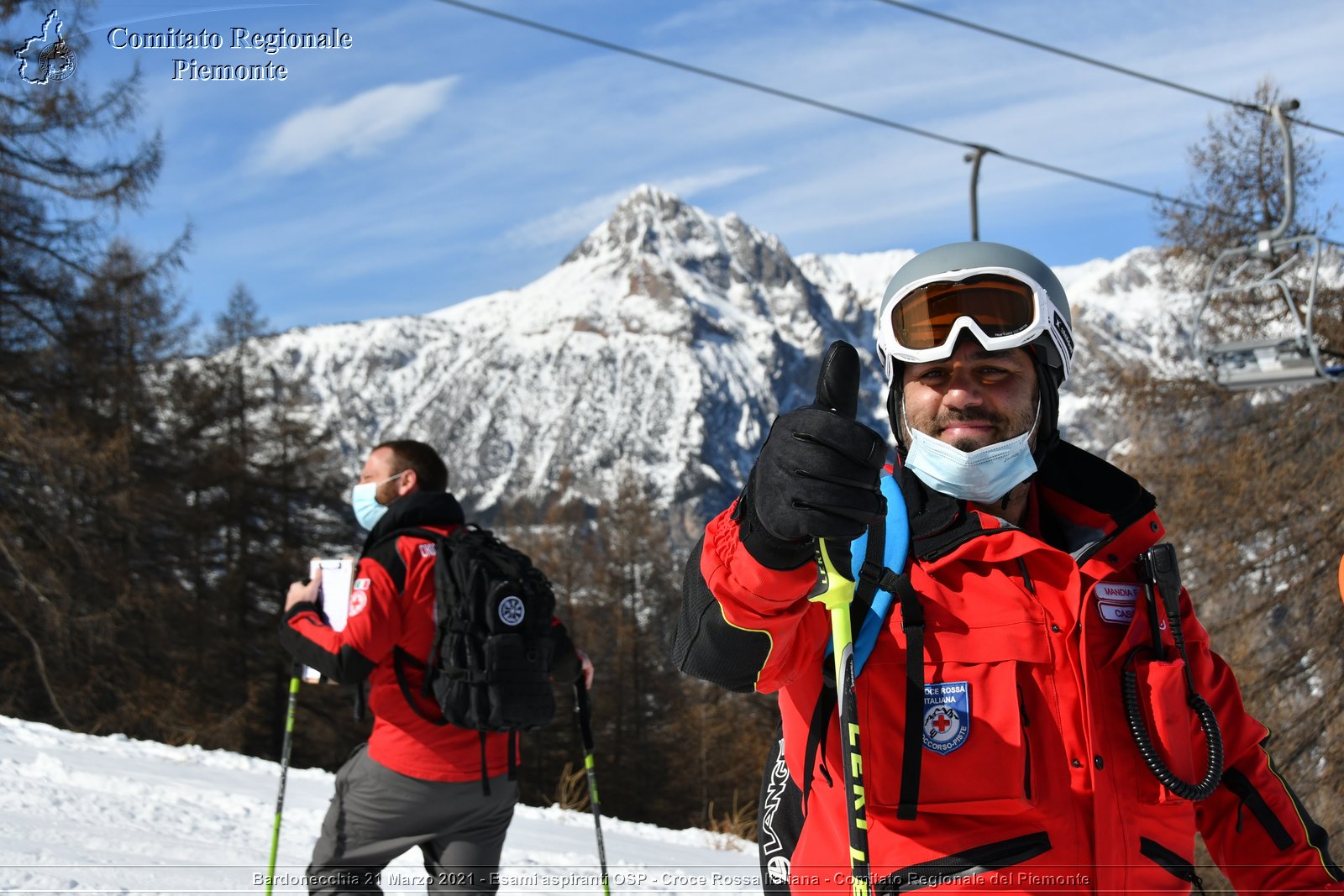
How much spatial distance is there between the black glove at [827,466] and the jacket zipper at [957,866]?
59 centimetres

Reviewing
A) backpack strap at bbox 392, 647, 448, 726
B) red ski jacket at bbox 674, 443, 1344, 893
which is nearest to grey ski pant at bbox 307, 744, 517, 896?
backpack strap at bbox 392, 647, 448, 726

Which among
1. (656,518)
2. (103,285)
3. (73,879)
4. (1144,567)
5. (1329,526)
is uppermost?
(656,518)

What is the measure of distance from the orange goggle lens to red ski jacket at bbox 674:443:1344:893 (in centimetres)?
31

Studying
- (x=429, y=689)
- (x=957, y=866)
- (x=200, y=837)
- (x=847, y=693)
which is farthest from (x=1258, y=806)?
(x=200, y=837)

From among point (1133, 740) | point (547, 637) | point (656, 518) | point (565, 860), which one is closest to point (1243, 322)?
point (565, 860)

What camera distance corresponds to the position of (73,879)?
4305 millimetres

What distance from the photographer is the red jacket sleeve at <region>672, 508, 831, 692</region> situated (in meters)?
1.69

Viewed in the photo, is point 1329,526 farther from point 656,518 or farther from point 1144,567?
point 656,518

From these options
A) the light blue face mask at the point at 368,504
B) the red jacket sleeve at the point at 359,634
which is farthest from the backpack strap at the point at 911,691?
the light blue face mask at the point at 368,504

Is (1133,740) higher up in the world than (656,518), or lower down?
lower down

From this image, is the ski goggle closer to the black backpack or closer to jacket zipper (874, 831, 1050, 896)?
jacket zipper (874, 831, 1050, 896)

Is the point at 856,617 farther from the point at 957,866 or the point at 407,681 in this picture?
the point at 407,681

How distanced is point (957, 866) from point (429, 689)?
238 cm

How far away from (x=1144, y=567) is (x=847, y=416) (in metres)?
0.82
